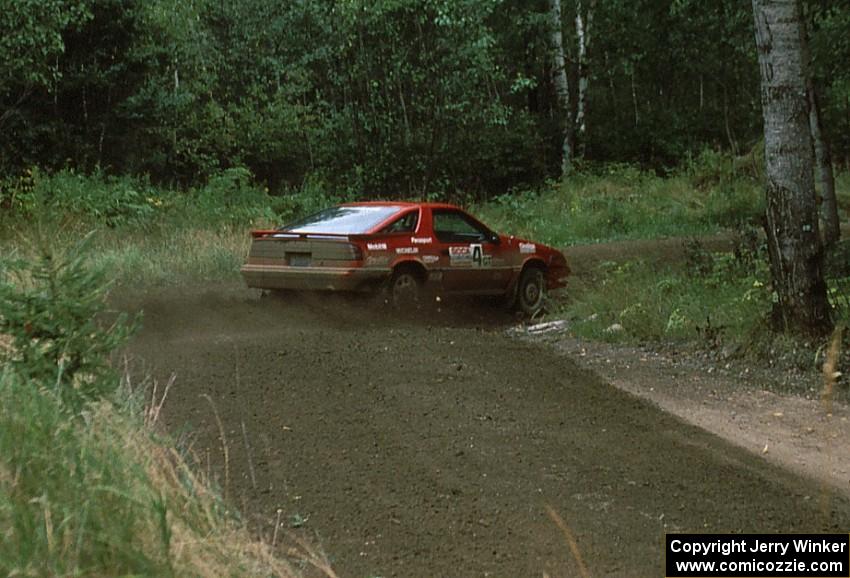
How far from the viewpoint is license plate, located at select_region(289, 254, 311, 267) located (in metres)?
15.2

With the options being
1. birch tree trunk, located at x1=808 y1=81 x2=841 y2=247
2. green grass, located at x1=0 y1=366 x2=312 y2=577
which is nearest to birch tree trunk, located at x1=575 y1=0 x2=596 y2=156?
birch tree trunk, located at x1=808 y1=81 x2=841 y2=247

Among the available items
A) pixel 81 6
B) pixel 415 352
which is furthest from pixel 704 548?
pixel 81 6

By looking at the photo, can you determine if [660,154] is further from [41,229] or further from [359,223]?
[41,229]

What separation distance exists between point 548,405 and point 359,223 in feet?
20.1

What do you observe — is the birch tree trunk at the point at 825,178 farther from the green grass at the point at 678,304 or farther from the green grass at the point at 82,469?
the green grass at the point at 82,469

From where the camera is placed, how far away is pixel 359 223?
15.5m

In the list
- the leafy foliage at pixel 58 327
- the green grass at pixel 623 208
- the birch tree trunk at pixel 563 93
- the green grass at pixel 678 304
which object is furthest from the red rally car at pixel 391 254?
the birch tree trunk at pixel 563 93

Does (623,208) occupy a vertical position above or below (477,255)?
above

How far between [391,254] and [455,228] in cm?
143

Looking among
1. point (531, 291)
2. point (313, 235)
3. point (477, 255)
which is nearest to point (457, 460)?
point (313, 235)

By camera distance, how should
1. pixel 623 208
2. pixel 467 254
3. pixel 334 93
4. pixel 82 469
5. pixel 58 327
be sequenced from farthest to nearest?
1. pixel 334 93
2. pixel 623 208
3. pixel 467 254
4. pixel 58 327
5. pixel 82 469

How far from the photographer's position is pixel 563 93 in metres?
37.2

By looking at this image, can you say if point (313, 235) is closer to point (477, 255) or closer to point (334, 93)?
point (477, 255)

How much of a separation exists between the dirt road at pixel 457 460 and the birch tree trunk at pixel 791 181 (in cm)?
196
